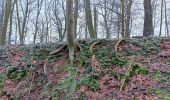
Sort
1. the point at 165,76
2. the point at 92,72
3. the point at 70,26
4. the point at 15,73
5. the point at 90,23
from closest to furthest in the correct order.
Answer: the point at 165,76
the point at 92,72
the point at 70,26
the point at 15,73
the point at 90,23

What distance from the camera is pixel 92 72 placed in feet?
25.4

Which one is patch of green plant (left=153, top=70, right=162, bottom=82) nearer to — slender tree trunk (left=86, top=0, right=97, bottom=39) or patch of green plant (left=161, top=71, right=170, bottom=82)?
patch of green plant (left=161, top=71, right=170, bottom=82)

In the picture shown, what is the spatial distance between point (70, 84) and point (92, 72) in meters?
0.72

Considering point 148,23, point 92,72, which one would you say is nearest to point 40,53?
point 92,72

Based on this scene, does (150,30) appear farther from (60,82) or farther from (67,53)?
(60,82)

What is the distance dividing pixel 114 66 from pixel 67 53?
173 centimetres

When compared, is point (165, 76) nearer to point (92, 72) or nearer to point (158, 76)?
point (158, 76)

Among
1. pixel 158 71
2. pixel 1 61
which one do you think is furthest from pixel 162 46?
pixel 1 61

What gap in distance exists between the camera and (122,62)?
805 centimetres

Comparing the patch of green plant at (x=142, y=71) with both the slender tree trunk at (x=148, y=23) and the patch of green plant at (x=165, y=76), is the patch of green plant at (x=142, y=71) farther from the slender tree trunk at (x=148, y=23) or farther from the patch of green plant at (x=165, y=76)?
the slender tree trunk at (x=148, y=23)

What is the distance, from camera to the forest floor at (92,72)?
6973 mm

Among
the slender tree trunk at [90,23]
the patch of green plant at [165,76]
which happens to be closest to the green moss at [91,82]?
the patch of green plant at [165,76]

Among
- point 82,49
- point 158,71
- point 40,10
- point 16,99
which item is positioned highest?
point 40,10

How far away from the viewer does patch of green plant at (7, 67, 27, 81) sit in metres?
8.59
